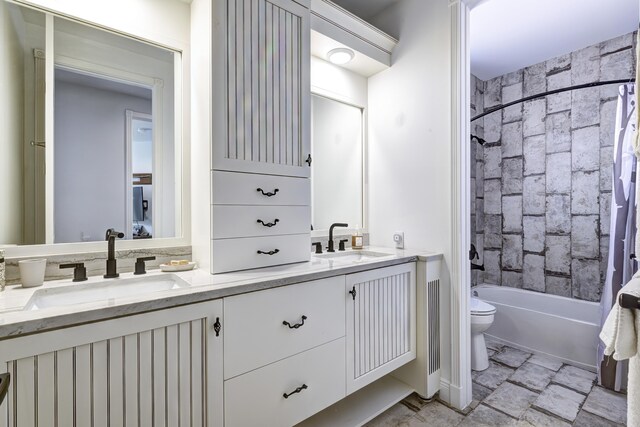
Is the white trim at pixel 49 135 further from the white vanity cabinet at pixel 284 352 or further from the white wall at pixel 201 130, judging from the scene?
the white vanity cabinet at pixel 284 352

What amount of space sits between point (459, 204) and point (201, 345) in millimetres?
1534

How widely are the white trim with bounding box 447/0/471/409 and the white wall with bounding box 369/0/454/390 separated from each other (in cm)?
4

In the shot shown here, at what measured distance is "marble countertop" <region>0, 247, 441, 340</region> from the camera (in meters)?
0.82

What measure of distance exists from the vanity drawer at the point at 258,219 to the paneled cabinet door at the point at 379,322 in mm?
390

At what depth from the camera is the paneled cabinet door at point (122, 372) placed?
0.82 m

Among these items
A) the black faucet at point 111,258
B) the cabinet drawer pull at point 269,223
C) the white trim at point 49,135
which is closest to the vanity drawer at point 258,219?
the cabinet drawer pull at point 269,223

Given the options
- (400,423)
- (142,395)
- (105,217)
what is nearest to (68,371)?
(142,395)

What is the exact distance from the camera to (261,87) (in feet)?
4.84

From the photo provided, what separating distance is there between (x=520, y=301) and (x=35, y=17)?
4.06 meters

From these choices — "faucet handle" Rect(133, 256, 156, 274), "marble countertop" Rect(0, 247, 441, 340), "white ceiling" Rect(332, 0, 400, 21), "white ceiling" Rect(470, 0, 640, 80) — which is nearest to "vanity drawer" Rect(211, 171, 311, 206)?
"marble countertop" Rect(0, 247, 441, 340)

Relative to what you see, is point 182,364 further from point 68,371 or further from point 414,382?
point 414,382

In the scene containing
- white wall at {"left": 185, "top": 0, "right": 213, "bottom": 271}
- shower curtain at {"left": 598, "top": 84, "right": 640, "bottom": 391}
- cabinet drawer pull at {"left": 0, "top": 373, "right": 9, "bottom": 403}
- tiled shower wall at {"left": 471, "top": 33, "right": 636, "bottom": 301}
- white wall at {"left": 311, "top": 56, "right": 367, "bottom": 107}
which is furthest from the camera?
tiled shower wall at {"left": 471, "top": 33, "right": 636, "bottom": 301}

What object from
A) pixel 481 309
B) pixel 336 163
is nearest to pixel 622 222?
pixel 481 309

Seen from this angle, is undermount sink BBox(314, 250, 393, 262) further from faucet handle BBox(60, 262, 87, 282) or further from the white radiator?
faucet handle BBox(60, 262, 87, 282)
